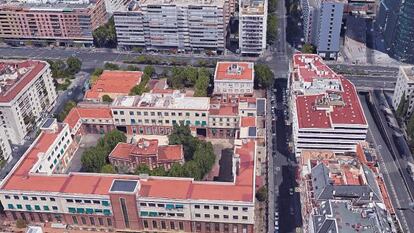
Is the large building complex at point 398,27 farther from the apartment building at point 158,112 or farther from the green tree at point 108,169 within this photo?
the green tree at point 108,169

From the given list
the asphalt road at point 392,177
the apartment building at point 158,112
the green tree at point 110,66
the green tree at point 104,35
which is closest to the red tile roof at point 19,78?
the green tree at point 110,66

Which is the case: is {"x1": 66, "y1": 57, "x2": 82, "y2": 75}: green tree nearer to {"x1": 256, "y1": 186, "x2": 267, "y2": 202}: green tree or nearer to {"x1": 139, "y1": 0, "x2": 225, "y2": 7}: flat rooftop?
{"x1": 139, "y1": 0, "x2": 225, "y2": 7}: flat rooftop

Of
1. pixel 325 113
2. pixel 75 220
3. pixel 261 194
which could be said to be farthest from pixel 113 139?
pixel 325 113

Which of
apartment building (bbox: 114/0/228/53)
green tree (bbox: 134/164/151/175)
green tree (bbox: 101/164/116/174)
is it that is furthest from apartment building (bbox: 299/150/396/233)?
apartment building (bbox: 114/0/228/53)

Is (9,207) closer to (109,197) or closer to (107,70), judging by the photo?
(109,197)

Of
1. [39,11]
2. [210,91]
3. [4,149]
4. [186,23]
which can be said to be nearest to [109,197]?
[4,149]

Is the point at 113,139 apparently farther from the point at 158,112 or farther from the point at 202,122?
the point at 202,122
